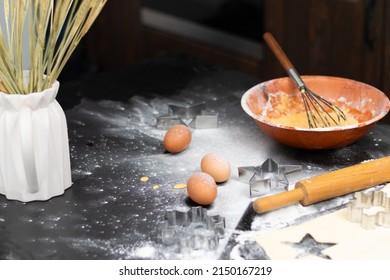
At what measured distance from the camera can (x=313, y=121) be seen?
162cm

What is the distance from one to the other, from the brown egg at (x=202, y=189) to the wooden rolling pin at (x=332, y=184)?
8 cm

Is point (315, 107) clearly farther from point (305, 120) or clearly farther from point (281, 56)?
point (281, 56)

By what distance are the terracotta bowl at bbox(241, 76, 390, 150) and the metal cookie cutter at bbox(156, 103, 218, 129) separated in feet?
0.35

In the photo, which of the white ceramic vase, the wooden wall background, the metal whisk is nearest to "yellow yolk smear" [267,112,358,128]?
the metal whisk

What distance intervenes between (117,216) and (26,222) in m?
0.16

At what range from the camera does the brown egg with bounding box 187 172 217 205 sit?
4.34 feet

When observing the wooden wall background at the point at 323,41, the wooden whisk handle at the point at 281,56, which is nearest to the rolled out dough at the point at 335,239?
the wooden whisk handle at the point at 281,56

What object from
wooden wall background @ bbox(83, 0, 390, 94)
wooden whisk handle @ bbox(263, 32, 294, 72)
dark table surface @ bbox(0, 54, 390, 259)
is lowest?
wooden wall background @ bbox(83, 0, 390, 94)

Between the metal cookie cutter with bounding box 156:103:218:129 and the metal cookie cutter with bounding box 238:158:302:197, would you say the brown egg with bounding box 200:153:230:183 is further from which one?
the metal cookie cutter with bounding box 156:103:218:129

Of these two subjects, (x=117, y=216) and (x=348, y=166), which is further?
(x=348, y=166)

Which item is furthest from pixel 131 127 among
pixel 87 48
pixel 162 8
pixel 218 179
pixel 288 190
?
pixel 87 48

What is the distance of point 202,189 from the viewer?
1.32 metres

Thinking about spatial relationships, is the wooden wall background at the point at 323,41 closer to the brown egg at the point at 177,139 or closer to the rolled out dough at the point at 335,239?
the brown egg at the point at 177,139

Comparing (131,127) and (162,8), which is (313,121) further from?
(162,8)
